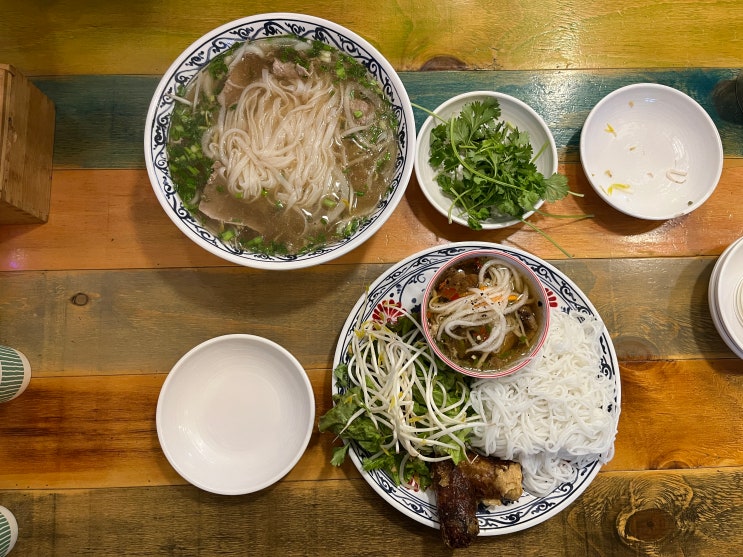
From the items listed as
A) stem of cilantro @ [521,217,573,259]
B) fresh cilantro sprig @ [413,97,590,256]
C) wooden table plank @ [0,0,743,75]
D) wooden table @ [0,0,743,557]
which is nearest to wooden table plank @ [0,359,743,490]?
wooden table @ [0,0,743,557]

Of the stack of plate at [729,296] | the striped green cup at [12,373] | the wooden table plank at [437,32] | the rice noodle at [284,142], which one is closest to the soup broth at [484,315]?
the rice noodle at [284,142]

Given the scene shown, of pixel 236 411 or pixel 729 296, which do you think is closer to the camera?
pixel 236 411

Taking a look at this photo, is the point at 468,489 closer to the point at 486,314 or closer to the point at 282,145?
the point at 486,314

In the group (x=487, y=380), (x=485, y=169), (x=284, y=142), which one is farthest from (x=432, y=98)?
(x=487, y=380)

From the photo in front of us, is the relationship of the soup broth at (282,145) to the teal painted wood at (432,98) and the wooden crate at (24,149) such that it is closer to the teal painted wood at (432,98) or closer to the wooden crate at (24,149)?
the teal painted wood at (432,98)

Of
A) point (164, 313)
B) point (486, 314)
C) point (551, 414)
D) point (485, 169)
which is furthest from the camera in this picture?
point (164, 313)

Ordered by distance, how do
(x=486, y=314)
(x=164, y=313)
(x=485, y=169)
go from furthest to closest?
Result: (x=164, y=313) < (x=485, y=169) < (x=486, y=314)

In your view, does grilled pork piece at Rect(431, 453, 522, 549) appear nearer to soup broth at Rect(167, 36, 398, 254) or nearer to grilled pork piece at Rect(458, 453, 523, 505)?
grilled pork piece at Rect(458, 453, 523, 505)
